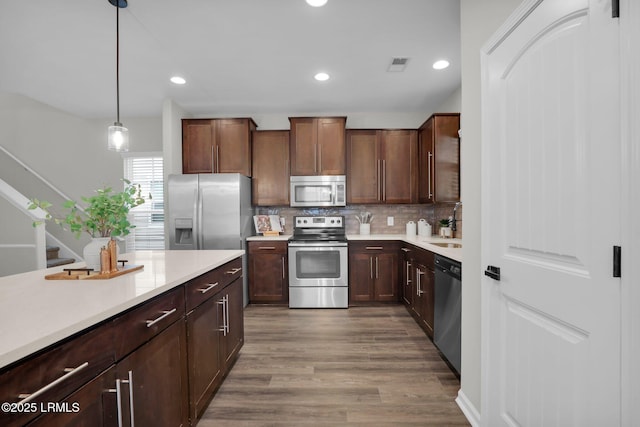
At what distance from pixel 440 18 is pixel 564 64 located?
5.35 feet

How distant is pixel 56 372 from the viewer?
80cm

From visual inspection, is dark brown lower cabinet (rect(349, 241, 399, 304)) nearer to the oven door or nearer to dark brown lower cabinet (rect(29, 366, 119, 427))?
the oven door

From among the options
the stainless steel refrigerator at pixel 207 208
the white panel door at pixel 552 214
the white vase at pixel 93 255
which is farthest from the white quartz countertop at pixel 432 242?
the white vase at pixel 93 255

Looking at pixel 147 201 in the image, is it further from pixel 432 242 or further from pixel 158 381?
pixel 432 242

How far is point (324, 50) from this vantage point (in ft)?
8.99

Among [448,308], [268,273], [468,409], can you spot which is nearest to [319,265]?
[268,273]

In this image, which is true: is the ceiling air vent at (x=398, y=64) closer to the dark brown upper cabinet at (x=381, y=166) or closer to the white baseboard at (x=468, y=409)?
the dark brown upper cabinet at (x=381, y=166)

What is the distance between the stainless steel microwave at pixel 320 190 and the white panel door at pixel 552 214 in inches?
104

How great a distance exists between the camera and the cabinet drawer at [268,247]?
3943 millimetres

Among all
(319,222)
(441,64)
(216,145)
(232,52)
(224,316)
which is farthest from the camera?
(319,222)

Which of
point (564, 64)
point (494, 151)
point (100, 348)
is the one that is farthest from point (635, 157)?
point (100, 348)

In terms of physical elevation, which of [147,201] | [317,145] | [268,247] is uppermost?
[317,145]

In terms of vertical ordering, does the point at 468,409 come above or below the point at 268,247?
below

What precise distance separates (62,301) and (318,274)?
2937 mm
